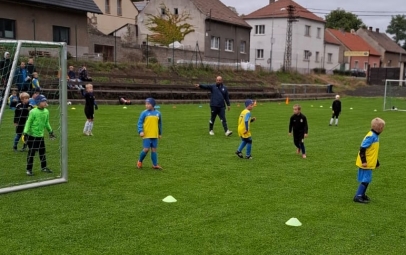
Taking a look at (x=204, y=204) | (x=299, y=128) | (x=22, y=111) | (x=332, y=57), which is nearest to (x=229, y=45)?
(x=332, y=57)

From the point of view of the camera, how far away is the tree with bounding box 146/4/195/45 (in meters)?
46.4

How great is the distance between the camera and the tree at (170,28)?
46.4m

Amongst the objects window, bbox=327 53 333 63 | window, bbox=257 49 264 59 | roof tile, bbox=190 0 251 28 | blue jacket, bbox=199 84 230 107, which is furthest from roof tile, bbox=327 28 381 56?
blue jacket, bbox=199 84 230 107

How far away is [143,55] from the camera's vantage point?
40.7 metres

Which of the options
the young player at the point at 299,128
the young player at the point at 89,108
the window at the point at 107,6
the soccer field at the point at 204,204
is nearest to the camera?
the soccer field at the point at 204,204

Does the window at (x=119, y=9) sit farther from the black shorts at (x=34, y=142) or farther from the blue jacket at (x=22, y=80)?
the black shorts at (x=34, y=142)

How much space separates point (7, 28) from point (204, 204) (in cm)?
2702

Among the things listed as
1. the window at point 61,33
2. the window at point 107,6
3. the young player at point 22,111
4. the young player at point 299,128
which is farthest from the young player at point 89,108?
the window at point 107,6

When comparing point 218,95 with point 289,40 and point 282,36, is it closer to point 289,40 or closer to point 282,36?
point 289,40

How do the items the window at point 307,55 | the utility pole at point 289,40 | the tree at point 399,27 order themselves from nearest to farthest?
the utility pole at point 289,40 → the window at point 307,55 → the tree at point 399,27

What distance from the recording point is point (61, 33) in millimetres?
33281

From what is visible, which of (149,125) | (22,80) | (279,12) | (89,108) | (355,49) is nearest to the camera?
(149,125)

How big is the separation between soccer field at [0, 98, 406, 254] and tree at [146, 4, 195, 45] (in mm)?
34344

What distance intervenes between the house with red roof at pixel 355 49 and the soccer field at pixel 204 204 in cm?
6357
